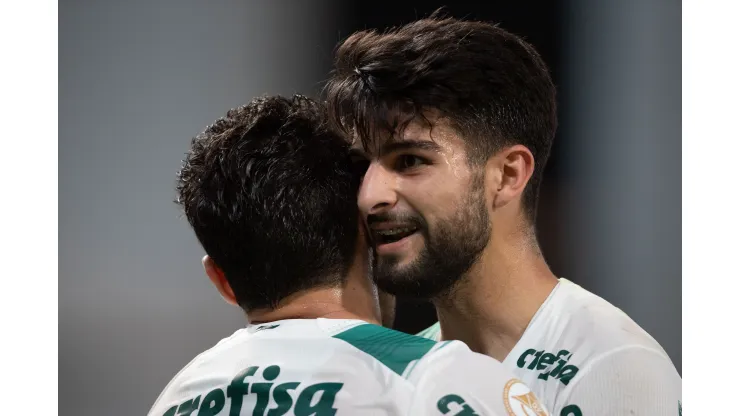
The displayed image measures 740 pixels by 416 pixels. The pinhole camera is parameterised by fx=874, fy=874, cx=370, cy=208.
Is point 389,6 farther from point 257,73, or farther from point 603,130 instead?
point 603,130

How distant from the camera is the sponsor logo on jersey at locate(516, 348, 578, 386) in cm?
153

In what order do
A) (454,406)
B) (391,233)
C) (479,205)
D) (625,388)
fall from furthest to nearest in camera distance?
(479,205) → (391,233) → (625,388) → (454,406)

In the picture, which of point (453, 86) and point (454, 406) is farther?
point (453, 86)

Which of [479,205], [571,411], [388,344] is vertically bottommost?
Answer: [571,411]

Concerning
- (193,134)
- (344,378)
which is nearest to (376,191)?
(344,378)

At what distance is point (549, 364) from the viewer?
→ 5.15 feet

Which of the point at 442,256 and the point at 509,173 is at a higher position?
the point at 509,173

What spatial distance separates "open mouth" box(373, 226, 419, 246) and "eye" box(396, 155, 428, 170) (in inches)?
4.5

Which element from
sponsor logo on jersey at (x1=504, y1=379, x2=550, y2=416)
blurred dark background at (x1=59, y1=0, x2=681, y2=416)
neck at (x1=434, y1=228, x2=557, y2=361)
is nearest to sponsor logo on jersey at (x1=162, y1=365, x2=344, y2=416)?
sponsor logo on jersey at (x1=504, y1=379, x2=550, y2=416)

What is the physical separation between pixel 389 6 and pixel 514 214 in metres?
1.03

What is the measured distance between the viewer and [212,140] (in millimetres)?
1466

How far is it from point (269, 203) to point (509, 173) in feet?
1.89

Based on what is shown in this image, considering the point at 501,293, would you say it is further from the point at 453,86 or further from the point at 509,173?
the point at 453,86
